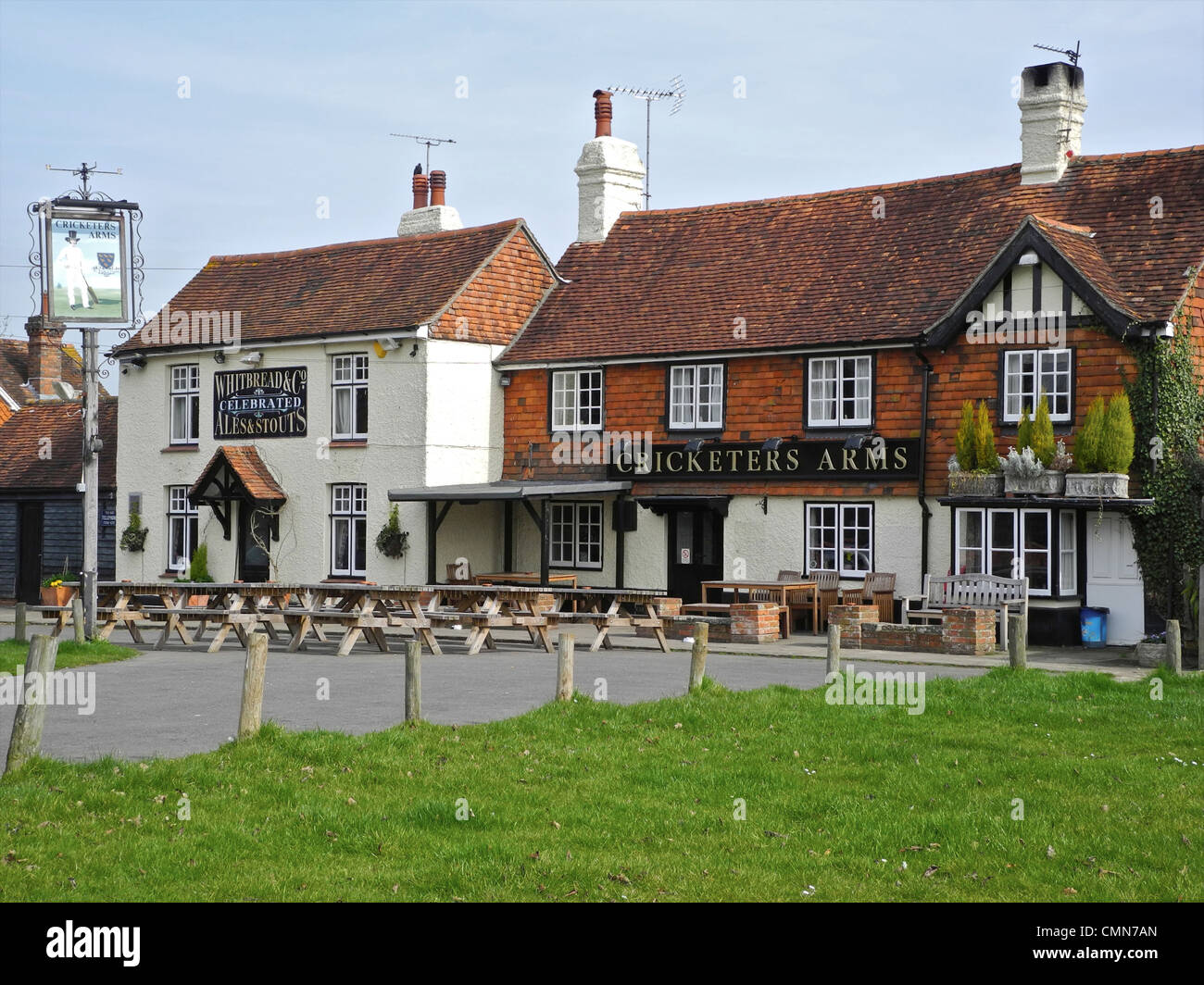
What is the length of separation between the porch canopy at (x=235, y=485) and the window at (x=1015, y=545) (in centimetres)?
1416

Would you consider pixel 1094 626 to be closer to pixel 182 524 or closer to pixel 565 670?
pixel 565 670

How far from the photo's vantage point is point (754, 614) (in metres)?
23.8

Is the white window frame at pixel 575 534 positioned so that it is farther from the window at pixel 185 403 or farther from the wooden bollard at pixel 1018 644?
the wooden bollard at pixel 1018 644

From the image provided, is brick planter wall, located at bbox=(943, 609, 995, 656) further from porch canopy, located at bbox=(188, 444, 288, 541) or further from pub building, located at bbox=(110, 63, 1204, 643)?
porch canopy, located at bbox=(188, 444, 288, 541)

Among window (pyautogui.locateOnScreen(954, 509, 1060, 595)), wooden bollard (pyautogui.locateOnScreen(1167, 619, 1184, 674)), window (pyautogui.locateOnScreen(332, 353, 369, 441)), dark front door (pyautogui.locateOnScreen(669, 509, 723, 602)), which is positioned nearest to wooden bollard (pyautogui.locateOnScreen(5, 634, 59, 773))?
wooden bollard (pyautogui.locateOnScreen(1167, 619, 1184, 674))


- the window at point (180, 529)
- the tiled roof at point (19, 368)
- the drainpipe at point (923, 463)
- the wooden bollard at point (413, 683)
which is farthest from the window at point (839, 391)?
the tiled roof at point (19, 368)

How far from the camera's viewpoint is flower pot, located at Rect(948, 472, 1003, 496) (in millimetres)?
23438

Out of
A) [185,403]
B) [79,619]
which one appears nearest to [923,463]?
[79,619]

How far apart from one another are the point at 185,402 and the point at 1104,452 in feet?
65.1

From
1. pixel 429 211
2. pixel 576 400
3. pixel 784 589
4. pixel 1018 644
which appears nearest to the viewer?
pixel 1018 644

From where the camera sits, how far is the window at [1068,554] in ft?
76.7

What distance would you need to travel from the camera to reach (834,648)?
16.3 m
